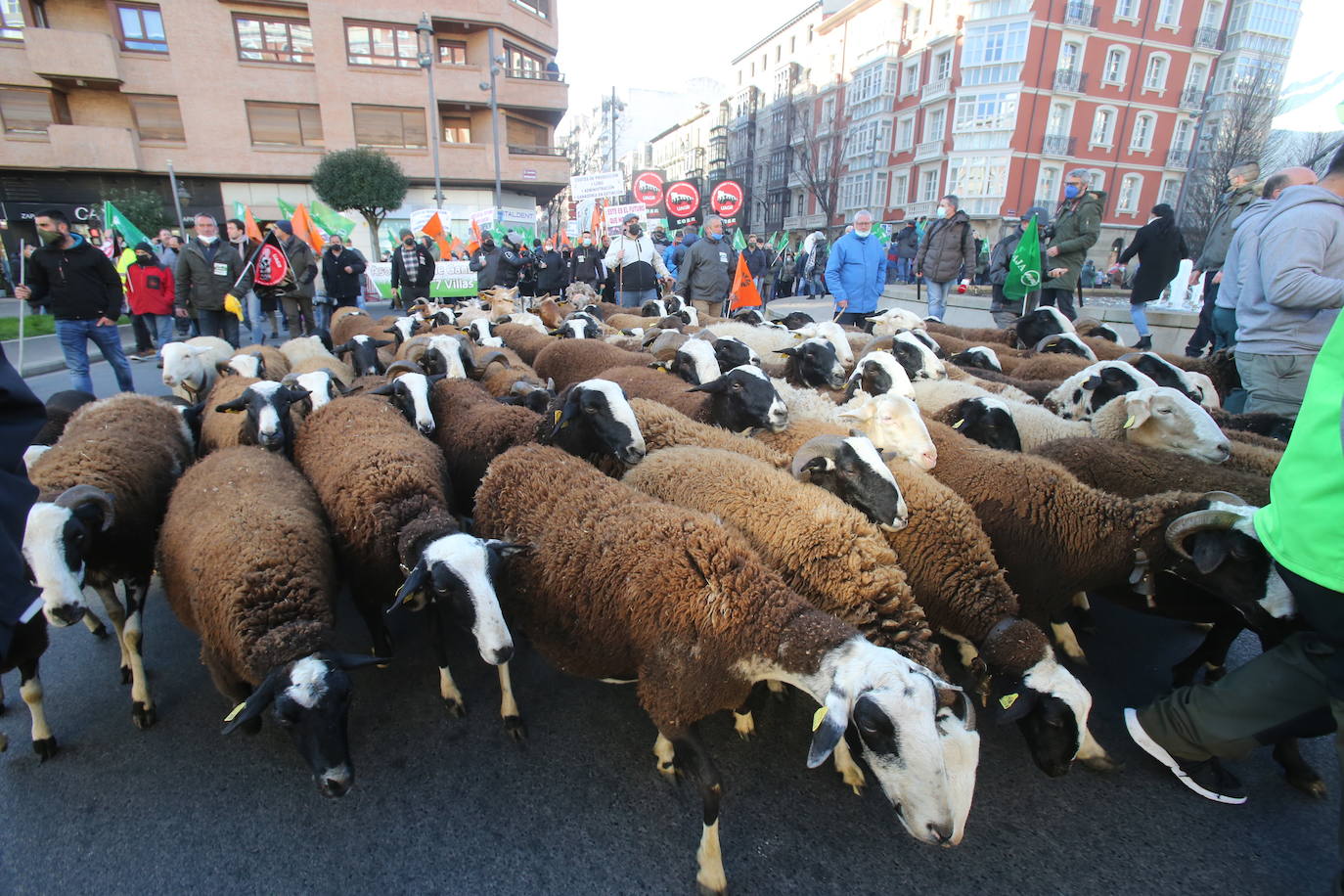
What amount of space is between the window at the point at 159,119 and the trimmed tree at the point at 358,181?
8.18 metres

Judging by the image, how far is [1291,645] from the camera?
7.08 feet

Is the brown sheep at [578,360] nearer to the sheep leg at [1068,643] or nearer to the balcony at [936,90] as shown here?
the sheep leg at [1068,643]

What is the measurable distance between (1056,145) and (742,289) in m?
39.3

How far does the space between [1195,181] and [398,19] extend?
48.6 m

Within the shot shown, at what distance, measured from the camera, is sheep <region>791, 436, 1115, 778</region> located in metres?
2.35

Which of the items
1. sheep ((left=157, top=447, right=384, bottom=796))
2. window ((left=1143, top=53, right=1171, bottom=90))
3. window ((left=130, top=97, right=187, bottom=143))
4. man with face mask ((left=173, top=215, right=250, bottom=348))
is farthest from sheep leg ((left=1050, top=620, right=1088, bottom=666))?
window ((left=1143, top=53, right=1171, bottom=90))

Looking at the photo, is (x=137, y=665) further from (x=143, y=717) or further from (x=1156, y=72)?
(x=1156, y=72)

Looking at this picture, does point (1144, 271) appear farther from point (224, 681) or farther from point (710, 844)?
point (224, 681)

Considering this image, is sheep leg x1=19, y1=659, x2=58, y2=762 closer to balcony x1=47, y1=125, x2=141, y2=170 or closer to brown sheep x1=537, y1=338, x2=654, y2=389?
brown sheep x1=537, y1=338, x2=654, y2=389

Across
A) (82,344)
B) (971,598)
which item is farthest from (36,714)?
(82,344)

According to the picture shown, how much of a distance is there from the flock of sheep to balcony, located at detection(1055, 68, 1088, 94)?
45.3 meters

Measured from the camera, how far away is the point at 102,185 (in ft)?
91.0

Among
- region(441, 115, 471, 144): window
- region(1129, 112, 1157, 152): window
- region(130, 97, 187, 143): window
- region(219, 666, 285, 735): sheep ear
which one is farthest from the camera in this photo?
region(1129, 112, 1157, 152): window

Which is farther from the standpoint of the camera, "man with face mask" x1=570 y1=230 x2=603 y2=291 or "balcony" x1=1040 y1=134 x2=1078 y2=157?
"balcony" x1=1040 y1=134 x2=1078 y2=157
